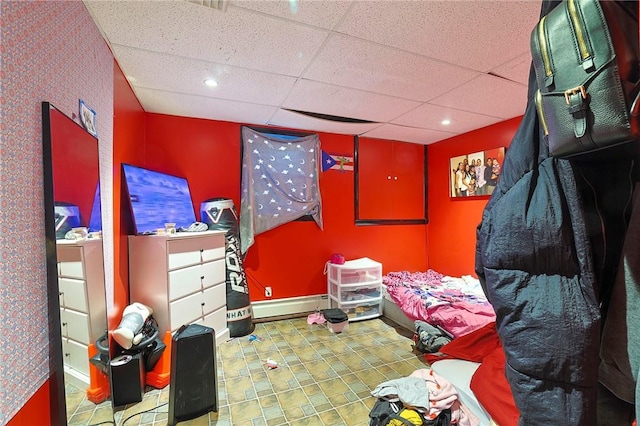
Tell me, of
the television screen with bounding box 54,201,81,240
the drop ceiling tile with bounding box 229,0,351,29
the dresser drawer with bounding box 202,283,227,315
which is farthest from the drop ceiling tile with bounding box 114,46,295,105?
the dresser drawer with bounding box 202,283,227,315

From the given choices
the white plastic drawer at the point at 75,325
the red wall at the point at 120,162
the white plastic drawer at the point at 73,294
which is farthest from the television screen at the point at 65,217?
the red wall at the point at 120,162

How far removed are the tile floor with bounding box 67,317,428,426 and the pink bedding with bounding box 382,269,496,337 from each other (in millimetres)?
356

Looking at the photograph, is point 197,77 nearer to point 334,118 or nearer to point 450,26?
point 334,118

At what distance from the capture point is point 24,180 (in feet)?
3.09

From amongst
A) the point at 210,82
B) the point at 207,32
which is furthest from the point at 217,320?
the point at 207,32

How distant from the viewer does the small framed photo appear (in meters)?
1.44

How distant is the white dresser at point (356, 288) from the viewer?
3.40 meters

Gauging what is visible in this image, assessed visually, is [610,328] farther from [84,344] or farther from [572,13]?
[84,344]

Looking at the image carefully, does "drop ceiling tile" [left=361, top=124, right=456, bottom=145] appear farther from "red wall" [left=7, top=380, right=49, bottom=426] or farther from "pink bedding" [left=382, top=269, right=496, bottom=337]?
"red wall" [left=7, top=380, right=49, bottom=426]

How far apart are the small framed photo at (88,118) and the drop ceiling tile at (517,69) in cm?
259

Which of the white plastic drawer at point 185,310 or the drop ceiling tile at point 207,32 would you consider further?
the white plastic drawer at point 185,310

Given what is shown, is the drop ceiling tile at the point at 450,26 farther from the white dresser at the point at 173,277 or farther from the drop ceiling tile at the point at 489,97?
the white dresser at the point at 173,277

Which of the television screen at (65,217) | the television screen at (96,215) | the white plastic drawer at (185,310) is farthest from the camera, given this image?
the white plastic drawer at (185,310)

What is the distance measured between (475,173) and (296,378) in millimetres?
3067
